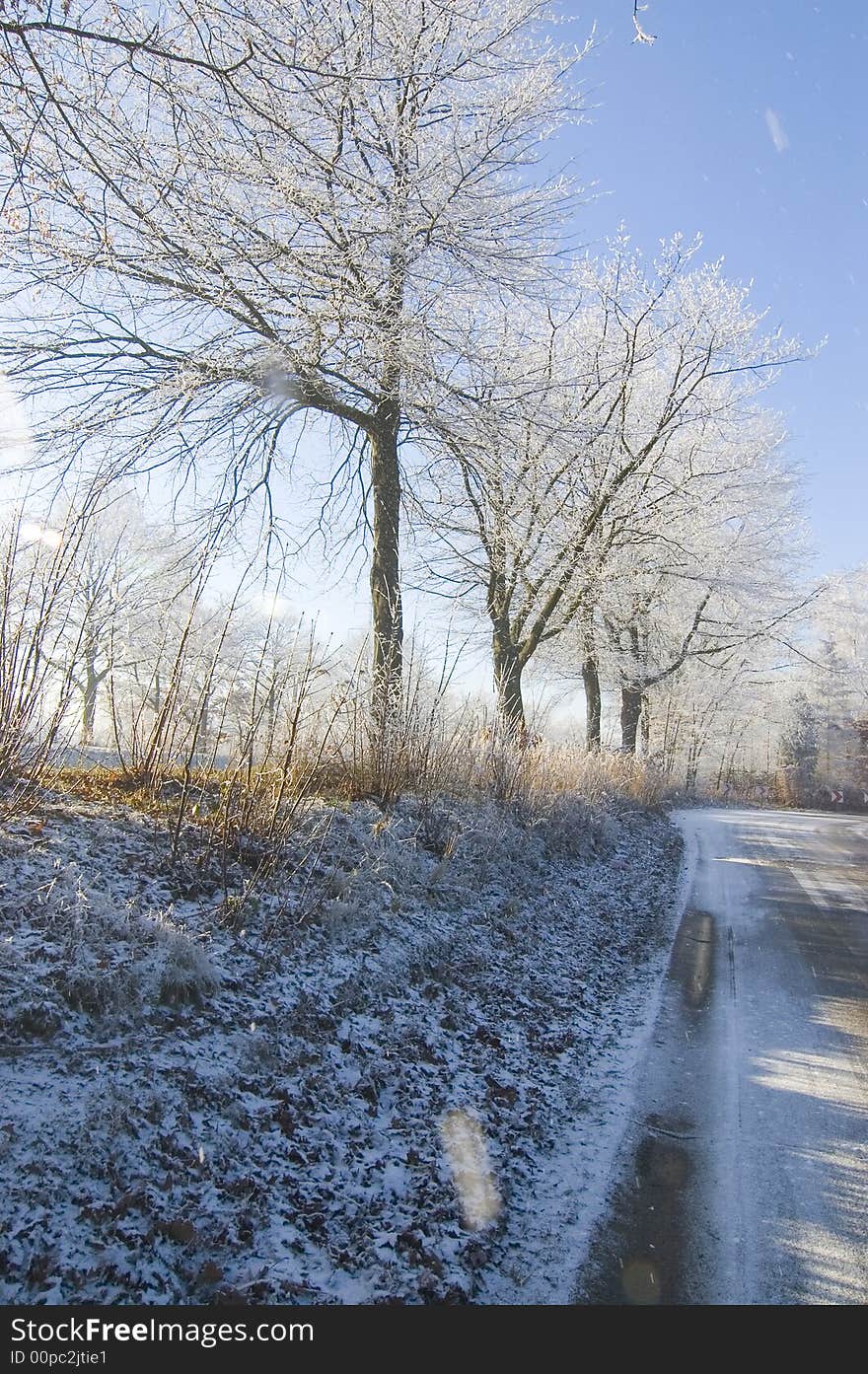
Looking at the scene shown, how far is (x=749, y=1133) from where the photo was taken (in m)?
4.07

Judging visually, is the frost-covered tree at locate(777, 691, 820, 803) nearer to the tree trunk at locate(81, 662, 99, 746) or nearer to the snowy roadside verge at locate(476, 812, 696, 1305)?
the snowy roadside verge at locate(476, 812, 696, 1305)

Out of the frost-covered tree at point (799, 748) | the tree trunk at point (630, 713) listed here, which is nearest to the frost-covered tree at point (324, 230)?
the tree trunk at point (630, 713)

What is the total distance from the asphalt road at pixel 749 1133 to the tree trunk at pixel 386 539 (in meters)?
4.62

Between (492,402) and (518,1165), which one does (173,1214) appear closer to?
(518,1165)

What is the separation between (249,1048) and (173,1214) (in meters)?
0.93

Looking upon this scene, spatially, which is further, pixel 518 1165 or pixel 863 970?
pixel 863 970

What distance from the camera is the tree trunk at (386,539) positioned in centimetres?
971

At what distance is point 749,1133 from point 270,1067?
243 centimetres

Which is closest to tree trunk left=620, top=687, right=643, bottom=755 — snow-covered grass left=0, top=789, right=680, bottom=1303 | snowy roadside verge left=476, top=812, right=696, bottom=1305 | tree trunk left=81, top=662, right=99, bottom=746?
snow-covered grass left=0, top=789, right=680, bottom=1303

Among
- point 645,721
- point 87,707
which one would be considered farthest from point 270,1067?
point 645,721

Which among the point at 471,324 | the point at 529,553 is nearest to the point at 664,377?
the point at 529,553

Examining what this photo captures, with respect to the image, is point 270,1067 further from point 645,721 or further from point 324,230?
point 645,721

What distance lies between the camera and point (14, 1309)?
7.71 feet

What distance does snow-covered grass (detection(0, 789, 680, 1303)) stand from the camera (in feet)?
9.04
